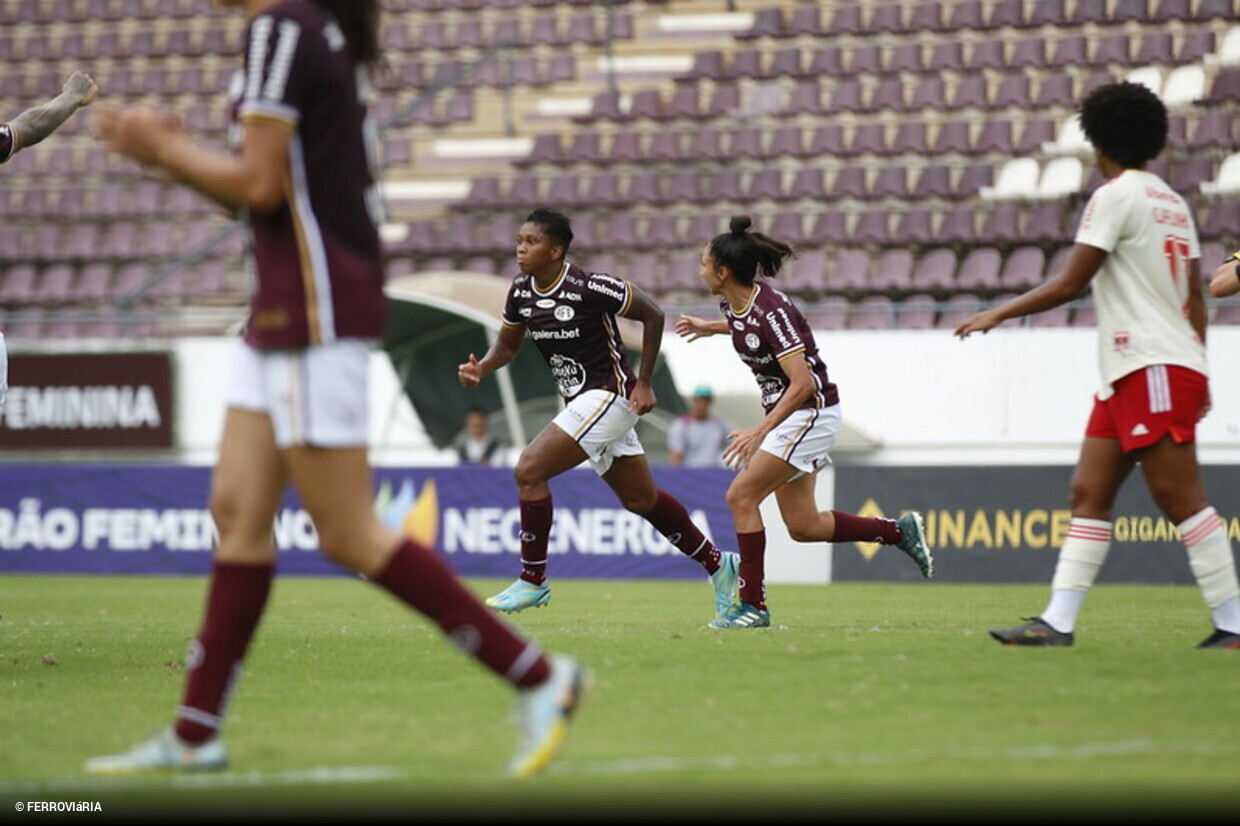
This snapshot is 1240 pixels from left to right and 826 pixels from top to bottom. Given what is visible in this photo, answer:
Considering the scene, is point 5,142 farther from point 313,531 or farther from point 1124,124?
point 313,531

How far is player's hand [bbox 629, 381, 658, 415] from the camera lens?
10805 mm

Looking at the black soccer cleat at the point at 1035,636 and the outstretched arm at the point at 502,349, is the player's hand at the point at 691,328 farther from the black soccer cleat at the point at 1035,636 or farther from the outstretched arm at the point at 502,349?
the black soccer cleat at the point at 1035,636

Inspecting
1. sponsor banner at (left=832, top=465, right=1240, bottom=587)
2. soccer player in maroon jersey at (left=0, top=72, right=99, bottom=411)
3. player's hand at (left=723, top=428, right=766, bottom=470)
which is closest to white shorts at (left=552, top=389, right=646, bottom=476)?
player's hand at (left=723, top=428, right=766, bottom=470)

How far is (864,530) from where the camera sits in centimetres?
1087

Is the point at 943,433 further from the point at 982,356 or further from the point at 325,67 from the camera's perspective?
the point at 325,67

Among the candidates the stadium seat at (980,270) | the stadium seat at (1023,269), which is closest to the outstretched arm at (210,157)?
the stadium seat at (1023,269)

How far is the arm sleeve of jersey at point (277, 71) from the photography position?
5.09m

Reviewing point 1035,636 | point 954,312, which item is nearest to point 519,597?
point 1035,636

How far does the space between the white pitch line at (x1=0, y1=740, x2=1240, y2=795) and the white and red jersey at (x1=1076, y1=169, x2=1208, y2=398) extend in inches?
91.7

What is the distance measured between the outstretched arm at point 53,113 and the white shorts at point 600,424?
355 centimetres

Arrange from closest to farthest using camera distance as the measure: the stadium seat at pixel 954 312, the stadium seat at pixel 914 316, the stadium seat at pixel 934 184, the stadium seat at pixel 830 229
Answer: the stadium seat at pixel 954 312
the stadium seat at pixel 914 316
the stadium seat at pixel 830 229
the stadium seat at pixel 934 184

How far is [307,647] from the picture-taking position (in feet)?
29.5

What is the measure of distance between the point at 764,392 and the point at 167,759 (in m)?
5.81

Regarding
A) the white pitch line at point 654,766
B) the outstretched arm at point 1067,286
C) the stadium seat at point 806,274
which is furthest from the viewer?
the stadium seat at point 806,274
